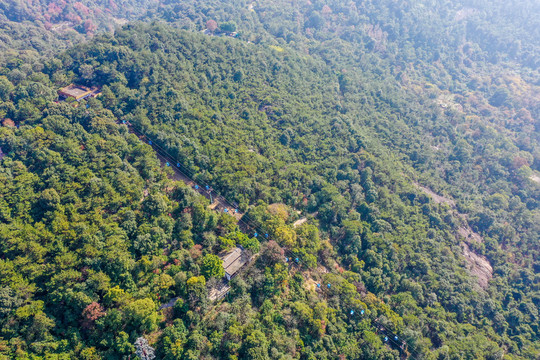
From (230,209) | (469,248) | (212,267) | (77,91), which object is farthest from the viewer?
(469,248)

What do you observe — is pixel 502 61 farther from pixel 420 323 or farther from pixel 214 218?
pixel 214 218

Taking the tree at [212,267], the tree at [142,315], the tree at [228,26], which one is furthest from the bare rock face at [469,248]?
the tree at [228,26]

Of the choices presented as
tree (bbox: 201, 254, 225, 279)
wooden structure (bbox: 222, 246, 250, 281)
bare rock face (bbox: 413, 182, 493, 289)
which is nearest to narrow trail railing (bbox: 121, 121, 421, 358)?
wooden structure (bbox: 222, 246, 250, 281)

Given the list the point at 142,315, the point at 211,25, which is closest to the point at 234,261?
the point at 142,315

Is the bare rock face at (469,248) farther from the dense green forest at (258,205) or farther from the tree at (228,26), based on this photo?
the tree at (228,26)

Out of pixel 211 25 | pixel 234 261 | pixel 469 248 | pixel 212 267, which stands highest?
pixel 211 25

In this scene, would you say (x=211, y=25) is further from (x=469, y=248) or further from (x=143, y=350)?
(x=143, y=350)

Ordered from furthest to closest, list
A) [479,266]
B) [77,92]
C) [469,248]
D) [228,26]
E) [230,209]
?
[228,26] → [469,248] → [479,266] → [77,92] → [230,209]
